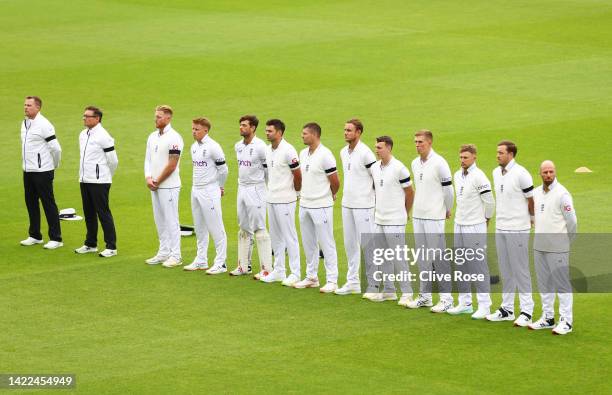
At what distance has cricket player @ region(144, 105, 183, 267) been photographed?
2017 cm

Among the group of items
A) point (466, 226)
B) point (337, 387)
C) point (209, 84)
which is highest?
point (209, 84)

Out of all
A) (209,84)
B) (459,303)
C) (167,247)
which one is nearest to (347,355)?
(459,303)

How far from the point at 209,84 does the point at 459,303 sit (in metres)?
19.6

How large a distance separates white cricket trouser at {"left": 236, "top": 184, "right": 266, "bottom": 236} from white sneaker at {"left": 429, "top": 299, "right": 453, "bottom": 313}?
3.35 meters

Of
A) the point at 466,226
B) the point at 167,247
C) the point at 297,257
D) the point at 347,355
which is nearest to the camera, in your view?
the point at 347,355

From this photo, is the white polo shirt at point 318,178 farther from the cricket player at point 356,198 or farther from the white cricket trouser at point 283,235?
the white cricket trouser at point 283,235

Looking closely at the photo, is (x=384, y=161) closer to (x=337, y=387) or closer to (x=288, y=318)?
(x=288, y=318)

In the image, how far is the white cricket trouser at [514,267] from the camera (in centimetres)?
1669

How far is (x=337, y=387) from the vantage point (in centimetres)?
1430

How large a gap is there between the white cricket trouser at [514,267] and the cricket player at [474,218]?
254 millimetres

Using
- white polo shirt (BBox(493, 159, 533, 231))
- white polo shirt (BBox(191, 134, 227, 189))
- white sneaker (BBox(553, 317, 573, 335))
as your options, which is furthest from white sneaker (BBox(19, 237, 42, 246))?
white sneaker (BBox(553, 317, 573, 335))

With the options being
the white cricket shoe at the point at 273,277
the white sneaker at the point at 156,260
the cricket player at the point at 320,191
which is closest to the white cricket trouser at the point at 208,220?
the white sneaker at the point at 156,260

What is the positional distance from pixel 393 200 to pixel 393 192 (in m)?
0.11

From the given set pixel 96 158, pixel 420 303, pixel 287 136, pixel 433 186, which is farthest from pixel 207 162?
pixel 287 136
